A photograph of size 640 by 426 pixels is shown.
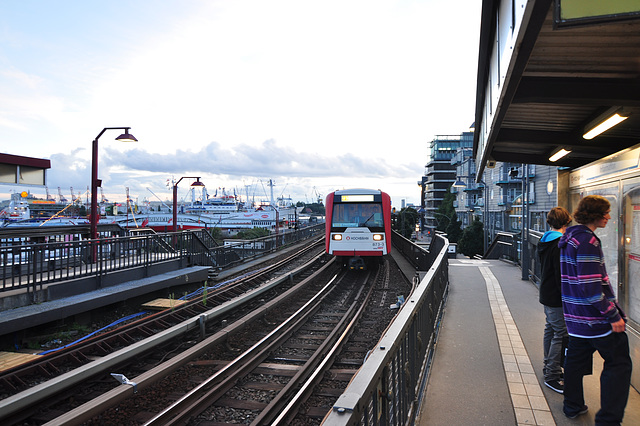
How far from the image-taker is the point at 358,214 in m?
16.2

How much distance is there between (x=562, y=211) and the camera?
4.56 meters

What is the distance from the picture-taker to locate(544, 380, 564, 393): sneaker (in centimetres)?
431

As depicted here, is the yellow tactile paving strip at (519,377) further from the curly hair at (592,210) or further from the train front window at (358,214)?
the train front window at (358,214)

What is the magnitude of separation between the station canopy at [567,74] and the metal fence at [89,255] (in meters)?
8.90

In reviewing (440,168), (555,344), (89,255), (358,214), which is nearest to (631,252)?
(555,344)

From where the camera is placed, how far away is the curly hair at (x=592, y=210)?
3514 mm

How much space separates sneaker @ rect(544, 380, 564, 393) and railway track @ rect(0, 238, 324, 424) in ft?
18.8

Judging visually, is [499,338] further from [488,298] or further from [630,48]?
[630,48]

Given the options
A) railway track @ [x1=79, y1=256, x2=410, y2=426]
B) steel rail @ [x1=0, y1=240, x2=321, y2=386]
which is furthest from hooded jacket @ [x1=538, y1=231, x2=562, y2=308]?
steel rail @ [x1=0, y1=240, x2=321, y2=386]

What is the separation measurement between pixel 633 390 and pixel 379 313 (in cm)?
719

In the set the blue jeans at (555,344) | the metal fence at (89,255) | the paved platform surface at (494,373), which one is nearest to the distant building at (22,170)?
the metal fence at (89,255)

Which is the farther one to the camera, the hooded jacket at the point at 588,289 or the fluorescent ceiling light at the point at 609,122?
the fluorescent ceiling light at the point at 609,122

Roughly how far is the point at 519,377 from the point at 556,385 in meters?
0.46

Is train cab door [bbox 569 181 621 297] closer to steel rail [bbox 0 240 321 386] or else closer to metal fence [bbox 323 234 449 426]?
metal fence [bbox 323 234 449 426]
